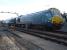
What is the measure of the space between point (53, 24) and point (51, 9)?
2.91 metres

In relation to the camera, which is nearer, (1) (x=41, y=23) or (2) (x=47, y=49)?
(2) (x=47, y=49)

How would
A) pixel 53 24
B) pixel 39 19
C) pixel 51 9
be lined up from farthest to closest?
1. pixel 39 19
2. pixel 51 9
3. pixel 53 24

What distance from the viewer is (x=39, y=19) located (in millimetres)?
33812

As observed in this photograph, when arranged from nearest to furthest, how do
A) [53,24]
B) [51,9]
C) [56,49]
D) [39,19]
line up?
[56,49] < [53,24] < [51,9] < [39,19]

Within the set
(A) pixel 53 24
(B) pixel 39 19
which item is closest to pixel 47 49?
(A) pixel 53 24

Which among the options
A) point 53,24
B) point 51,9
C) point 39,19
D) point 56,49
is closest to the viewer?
point 56,49

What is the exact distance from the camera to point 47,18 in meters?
30.2

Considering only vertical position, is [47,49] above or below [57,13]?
below

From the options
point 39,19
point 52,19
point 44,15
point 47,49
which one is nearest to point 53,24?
point 52,19

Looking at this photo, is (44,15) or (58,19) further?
(44,15)

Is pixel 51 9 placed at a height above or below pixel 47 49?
above

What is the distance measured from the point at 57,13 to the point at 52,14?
1.43m

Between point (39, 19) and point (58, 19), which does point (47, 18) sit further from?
point (39, 19)

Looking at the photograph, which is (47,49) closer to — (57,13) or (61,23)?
(61,23)
